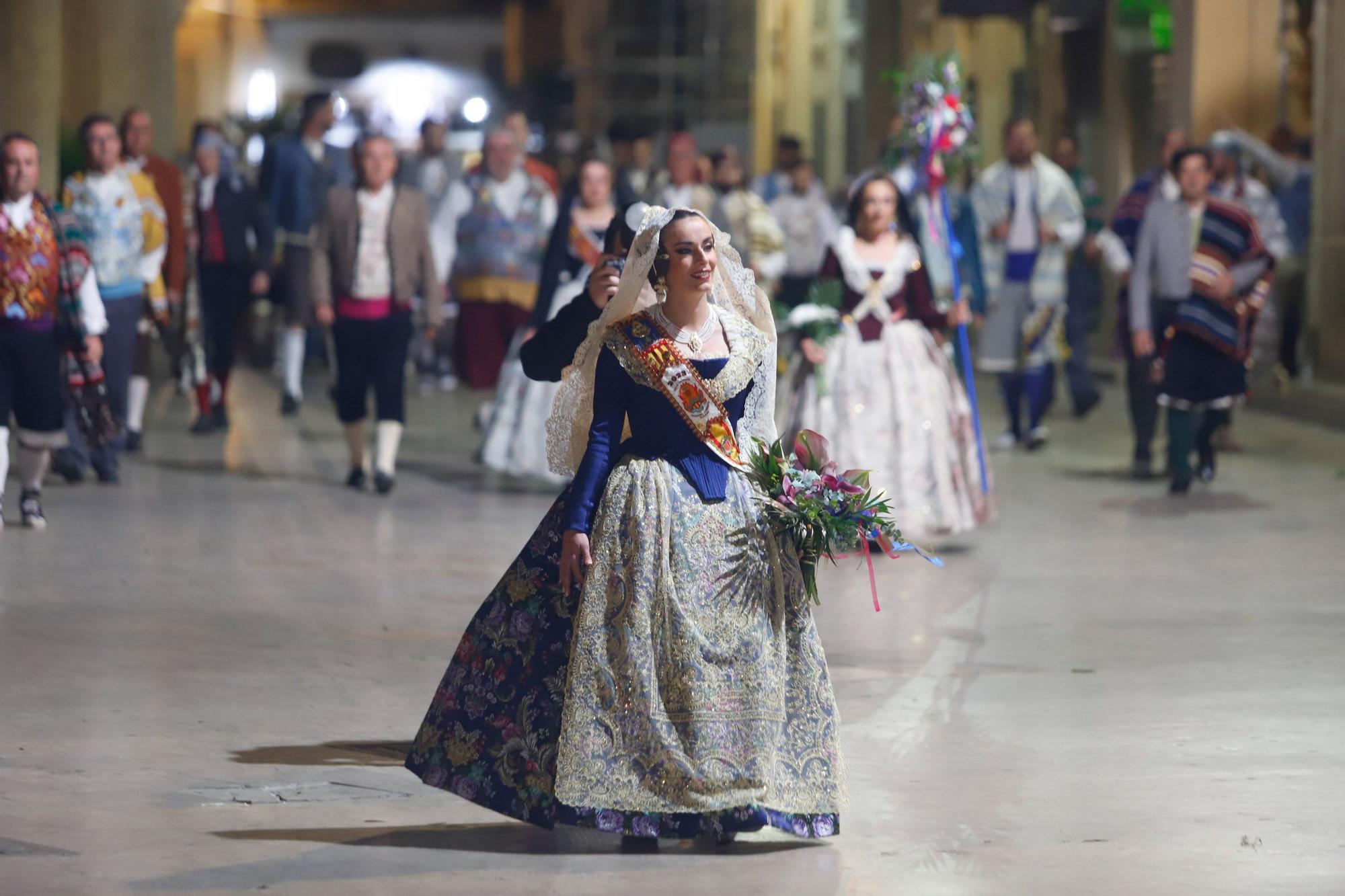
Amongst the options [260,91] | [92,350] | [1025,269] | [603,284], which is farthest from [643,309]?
[260,91]

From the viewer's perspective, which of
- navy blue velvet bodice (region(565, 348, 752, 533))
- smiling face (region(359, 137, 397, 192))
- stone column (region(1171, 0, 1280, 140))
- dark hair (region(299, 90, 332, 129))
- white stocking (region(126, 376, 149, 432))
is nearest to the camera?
navy blue velvet bodice (region(565, 348, 752, 533))

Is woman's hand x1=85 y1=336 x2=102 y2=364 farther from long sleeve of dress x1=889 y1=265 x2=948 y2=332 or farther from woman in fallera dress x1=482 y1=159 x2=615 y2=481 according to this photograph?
long sleeve of dress x1=889 y1=265 x2=948 y2=332

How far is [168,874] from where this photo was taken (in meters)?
5.63

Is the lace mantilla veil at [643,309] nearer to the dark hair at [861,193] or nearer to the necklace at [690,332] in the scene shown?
the necklace at [690,332]

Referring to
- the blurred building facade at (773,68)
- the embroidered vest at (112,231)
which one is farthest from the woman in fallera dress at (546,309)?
the blurred building facade at (773,68)

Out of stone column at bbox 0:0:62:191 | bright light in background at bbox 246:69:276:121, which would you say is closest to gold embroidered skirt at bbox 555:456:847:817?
stone column at bbox 0:0:62:191

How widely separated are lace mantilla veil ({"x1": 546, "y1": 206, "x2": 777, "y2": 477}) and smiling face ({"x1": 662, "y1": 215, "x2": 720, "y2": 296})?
79mm

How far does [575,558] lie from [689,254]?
33.2 inches

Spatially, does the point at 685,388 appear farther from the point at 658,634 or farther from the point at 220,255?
the point at 220,255

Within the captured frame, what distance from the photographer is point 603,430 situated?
6113mm

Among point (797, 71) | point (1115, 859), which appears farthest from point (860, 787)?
point (797, 71)

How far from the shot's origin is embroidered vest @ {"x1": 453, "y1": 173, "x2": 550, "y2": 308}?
16.1 m

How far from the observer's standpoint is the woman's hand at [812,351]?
1111cm

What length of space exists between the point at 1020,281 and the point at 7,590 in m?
8.56
